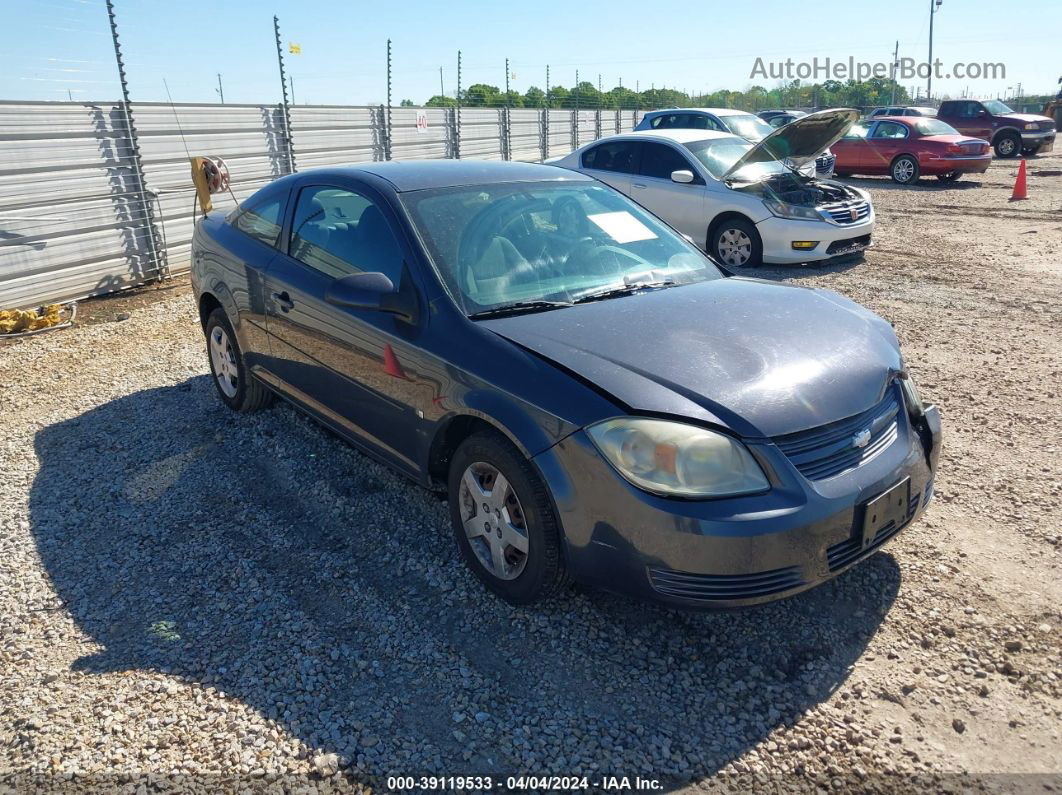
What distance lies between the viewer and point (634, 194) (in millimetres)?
10453

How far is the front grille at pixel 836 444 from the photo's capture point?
2.72 meters

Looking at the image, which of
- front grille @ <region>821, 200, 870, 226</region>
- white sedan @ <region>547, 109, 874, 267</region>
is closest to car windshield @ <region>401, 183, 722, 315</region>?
white sedan @ <region>547, 109, 874, 267</region>

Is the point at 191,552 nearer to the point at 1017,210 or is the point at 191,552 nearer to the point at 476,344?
the point at 476,344

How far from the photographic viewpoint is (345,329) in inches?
152

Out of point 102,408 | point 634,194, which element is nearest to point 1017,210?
point 634,194

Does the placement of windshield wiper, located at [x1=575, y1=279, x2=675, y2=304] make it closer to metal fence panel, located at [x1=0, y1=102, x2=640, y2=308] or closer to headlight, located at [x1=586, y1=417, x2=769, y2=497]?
headlight, located at [x1=586, y1=417, x2=769, y2=497]

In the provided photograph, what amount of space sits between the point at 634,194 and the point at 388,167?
6.68 meters

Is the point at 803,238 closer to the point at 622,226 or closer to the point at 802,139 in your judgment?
the point at 802,139

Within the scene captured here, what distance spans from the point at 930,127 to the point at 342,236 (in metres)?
18.8

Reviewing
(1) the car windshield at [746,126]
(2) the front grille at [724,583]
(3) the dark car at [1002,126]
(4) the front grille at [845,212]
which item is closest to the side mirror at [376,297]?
(2) the front grille at [724,583]

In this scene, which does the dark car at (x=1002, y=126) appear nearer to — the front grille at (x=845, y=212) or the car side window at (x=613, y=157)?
the front grille at (x=845, y=212)

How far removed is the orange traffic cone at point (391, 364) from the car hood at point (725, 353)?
0.51 meters

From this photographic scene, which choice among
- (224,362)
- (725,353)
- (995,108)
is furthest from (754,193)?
(995,108)

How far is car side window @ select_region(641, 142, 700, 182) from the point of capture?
33.0ft
